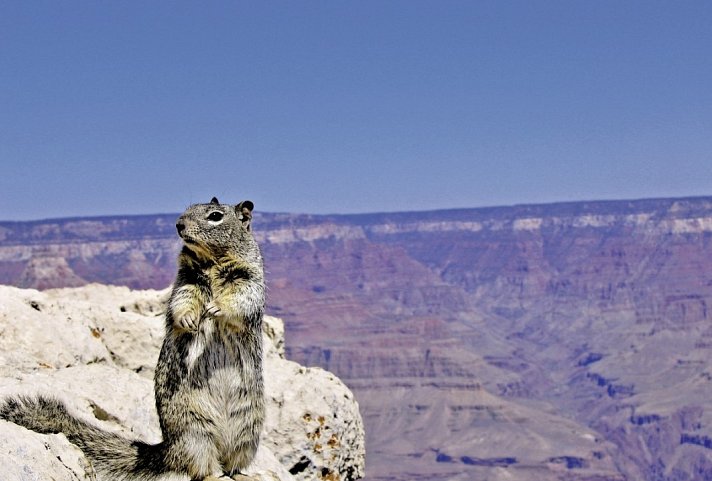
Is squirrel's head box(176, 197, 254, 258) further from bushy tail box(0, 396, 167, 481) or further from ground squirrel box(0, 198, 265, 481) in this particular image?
bushy tail box(0, 396, 167, 481)

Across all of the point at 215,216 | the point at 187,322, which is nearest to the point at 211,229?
the point at 215,216

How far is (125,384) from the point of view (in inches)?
422

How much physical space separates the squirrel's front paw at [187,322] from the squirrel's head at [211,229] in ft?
2.01

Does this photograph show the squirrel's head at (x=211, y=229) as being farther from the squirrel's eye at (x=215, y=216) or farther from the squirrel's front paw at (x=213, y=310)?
the squirrel's front paw at (x=213, y=310)

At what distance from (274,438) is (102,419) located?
8.90 feet

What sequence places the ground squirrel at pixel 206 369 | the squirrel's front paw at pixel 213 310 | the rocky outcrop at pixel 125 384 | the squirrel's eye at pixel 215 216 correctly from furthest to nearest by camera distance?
the rocky outcrop at pixel 125 384
the squirrel's eye at pixel 215 216
the squirrel's front paw at pixel 213 310
the ground squirrel at pixel 206 369

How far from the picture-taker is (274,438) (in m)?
12.1

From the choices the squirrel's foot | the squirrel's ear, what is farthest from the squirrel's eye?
the squirrel's foot

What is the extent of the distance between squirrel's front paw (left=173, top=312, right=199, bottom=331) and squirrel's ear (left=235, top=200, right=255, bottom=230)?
1.08 metres

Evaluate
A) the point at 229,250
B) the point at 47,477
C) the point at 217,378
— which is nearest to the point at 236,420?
the point at 217,378

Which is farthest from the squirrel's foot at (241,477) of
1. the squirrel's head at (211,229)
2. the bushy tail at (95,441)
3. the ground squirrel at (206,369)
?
the squirrel's head at (211,229)

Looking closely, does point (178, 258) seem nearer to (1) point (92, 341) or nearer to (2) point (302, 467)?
(1) point (92, 341)

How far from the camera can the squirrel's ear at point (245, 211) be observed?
9.32 meters

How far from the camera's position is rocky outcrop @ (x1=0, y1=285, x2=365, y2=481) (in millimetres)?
9683
